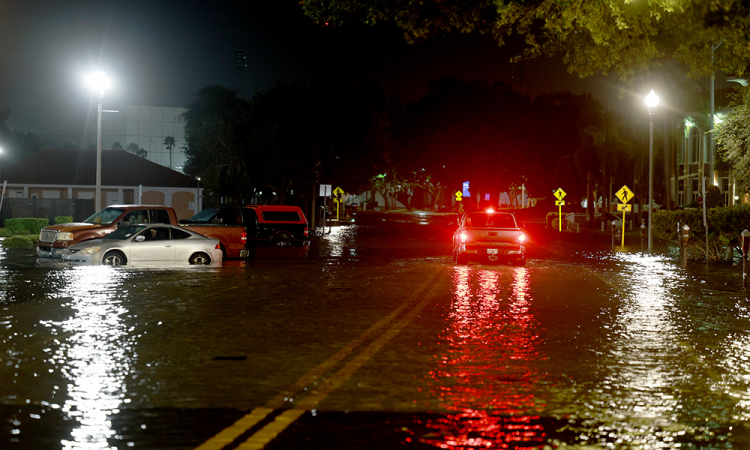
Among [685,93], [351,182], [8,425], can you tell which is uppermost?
[685,93]

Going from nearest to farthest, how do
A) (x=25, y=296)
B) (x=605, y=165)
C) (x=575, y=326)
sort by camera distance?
1. (x=575, y=326)
2. (x=25, y=296)
3. (x=605, y=165)

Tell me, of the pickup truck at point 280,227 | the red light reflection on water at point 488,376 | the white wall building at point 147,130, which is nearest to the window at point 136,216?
the pickup truck at point 280,227

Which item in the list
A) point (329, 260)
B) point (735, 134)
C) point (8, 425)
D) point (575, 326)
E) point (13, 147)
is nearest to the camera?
point (8, 425)

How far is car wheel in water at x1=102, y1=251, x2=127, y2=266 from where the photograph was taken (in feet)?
67.1

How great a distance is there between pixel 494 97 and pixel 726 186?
2232cm

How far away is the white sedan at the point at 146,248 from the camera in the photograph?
66.4 feet

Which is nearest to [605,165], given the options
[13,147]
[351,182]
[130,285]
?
[351,182]

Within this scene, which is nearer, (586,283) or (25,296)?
(25,296)

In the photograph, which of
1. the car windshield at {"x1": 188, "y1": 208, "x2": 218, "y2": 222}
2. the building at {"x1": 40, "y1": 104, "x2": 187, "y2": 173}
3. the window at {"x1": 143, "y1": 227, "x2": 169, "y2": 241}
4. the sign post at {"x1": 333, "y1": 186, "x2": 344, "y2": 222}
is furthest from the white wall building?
the window at {"x1": 143, "y1": 227, "x2": 169, "y2": 241}

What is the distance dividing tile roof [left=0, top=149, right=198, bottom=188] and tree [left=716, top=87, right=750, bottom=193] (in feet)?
147

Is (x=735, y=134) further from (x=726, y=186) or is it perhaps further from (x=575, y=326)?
(x=726, y=186)

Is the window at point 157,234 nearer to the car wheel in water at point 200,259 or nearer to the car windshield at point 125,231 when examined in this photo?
the car windshield at point 125,231

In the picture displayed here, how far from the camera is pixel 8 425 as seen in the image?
604 cm

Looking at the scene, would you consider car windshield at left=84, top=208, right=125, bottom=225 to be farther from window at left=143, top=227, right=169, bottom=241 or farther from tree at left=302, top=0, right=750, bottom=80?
tree at left=302, top=0, right=750, bottom=80
